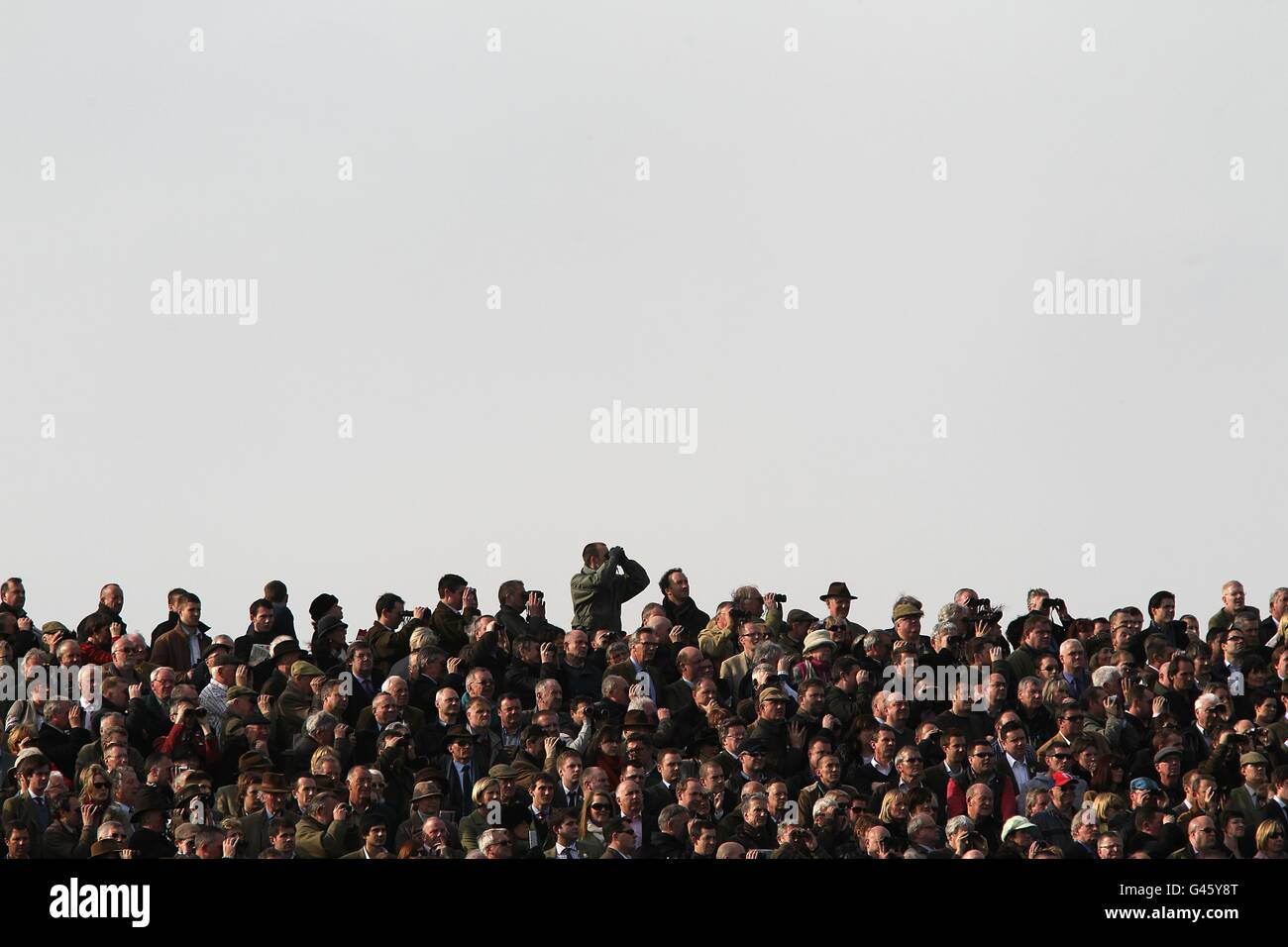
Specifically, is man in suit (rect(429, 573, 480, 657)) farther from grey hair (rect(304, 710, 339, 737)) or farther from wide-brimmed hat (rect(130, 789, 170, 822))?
wide-brimmed hat (rect(130, 789, 170, 822))

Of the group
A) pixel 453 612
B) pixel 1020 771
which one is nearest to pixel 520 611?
pixel 453 612

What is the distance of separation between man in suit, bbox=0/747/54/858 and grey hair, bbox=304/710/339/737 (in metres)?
2.34

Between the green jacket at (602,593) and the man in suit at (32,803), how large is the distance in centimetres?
740

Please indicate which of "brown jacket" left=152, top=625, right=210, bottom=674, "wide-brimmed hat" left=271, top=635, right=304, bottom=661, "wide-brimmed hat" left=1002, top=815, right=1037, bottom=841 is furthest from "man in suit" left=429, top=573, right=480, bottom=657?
"wide-brimmed hat" left=1002, top=815, right=1037, bottom=841

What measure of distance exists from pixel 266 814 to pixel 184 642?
4.73 metres

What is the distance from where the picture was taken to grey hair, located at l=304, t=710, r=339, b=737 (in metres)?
25.7

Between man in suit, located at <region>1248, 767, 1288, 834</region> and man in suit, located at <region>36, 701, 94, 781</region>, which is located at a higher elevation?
man in suit, located at <region>36, 701, 94, 781</region>

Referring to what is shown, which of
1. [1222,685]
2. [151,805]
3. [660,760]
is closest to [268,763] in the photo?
[151,805]

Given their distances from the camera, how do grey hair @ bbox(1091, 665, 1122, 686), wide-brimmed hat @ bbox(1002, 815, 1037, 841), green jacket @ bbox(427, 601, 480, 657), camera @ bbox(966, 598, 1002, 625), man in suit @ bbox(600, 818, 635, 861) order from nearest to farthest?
man in suit @ bbox(600, 818, 635, 861) < wide-brimmed hat @ bbox(1002, 815, 1037, 841) < grey hair @ bbox(1091, 665, 1122, 686) < green jacket @ bbox(427, 601, 480, 657) < camera @ bbox(966, 598, 1002, 625)

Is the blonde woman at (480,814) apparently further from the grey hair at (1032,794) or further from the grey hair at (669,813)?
the grey hair at (1032,794)

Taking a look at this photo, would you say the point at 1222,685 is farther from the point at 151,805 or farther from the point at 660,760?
the point at 151,805

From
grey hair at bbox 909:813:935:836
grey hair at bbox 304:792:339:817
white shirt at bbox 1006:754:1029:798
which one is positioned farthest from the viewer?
white shirt at bbox 1006:754:1029:798
